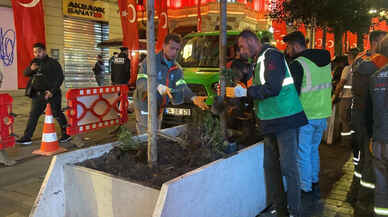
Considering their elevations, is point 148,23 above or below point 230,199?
above

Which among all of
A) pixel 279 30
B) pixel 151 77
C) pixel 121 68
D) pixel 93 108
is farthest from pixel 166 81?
pixel 279 30

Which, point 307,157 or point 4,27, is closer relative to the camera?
point 307,157

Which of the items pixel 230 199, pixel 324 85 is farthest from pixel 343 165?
pixel 230 199

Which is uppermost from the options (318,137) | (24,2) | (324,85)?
(24,2)

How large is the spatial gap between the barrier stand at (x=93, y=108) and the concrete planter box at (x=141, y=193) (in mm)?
3315

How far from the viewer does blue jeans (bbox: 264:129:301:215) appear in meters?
3.34

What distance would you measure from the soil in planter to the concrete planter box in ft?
0.68

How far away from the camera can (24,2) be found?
Answer: 6.37 m

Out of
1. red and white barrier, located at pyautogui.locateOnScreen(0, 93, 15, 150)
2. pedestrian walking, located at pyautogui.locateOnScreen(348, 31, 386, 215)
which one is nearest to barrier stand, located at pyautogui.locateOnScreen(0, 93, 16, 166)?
red and white barrier, located at pyautogui.locateOnScreen(0, 93, 15, 150)

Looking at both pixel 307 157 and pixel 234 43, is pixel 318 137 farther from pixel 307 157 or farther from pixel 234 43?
pixel 234 43

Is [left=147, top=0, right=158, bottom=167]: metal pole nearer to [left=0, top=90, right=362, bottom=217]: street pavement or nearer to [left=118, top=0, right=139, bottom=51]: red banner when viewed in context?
[left=0, top=90, right=362, bottom=217]: street pavement

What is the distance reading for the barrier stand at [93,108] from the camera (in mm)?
6469

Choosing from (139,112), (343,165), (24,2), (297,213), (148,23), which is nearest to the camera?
(148,23)

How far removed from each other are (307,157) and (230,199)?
151cm
